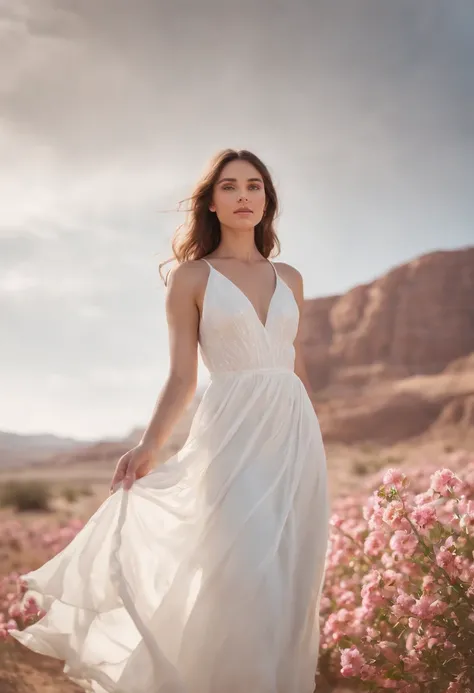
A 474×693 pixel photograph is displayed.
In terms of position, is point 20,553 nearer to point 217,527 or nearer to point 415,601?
point 415,601

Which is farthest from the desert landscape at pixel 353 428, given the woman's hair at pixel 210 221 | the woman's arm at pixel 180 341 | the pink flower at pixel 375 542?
the woman's hair at pixel 210 221

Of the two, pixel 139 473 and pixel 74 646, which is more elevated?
pixel 139 473

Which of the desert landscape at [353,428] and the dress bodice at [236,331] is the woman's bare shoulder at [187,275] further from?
the desert landscape at [353,428]

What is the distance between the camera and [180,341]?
2.76m

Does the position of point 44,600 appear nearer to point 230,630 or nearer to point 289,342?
point 230,630

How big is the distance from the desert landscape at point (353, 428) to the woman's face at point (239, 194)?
5.00 ft

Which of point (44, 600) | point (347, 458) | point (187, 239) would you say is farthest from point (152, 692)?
point (347, 458)

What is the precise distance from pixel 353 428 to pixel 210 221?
2972 cm

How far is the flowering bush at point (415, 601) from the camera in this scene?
9.47 ft

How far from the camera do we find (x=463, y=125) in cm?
2639

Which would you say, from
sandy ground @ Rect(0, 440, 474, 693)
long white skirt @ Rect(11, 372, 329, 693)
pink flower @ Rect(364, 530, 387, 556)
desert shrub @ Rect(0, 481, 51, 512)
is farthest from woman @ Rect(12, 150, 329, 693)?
desert shrub @ Rect(0, 481, 51, 512)

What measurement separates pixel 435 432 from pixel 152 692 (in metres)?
30.1

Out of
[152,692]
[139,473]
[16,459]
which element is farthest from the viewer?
[16,459]

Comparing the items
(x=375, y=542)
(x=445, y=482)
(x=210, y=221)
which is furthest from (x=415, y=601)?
(x=210, y=221)
